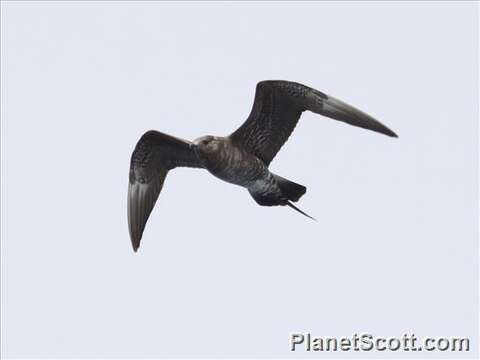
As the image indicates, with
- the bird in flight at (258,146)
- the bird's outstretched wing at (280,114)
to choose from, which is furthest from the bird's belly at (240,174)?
the bird's outstretched wing at (280,114)

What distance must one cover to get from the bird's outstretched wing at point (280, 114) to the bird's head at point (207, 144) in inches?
14.3

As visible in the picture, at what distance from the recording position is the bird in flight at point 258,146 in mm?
12656

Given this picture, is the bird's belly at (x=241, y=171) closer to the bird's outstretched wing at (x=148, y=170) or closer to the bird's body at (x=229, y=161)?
the bird's body at (x=229, y=161)

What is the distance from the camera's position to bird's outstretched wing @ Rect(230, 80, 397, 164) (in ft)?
41.1

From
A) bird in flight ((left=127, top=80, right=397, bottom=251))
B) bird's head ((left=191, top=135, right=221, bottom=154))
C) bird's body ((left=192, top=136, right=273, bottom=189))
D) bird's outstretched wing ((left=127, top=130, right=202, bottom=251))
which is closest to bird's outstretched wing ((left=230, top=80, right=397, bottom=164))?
bird in flight ((left=127, top=80, right=397, bottom=251))

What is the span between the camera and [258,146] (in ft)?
43.4

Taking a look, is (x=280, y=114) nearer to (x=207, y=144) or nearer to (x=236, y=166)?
(x=236, y=166)

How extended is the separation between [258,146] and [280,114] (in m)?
0.57

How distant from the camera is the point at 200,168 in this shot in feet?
45.9

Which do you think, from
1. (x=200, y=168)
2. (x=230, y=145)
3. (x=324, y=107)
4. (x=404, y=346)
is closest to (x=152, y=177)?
(x=200, y=168)

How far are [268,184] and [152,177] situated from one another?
1.88 meters

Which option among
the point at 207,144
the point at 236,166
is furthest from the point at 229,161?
the point at 207,144

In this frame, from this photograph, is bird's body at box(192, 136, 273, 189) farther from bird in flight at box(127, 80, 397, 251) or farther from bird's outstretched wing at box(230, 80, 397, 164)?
bird's outstretched wing at box(230, 80, 397, 164)

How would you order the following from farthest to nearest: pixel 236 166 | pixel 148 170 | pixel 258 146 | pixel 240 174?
1. pixel 148 170
2. pixel 258 146
3. pixel 240 174
4. pixel 236 166
